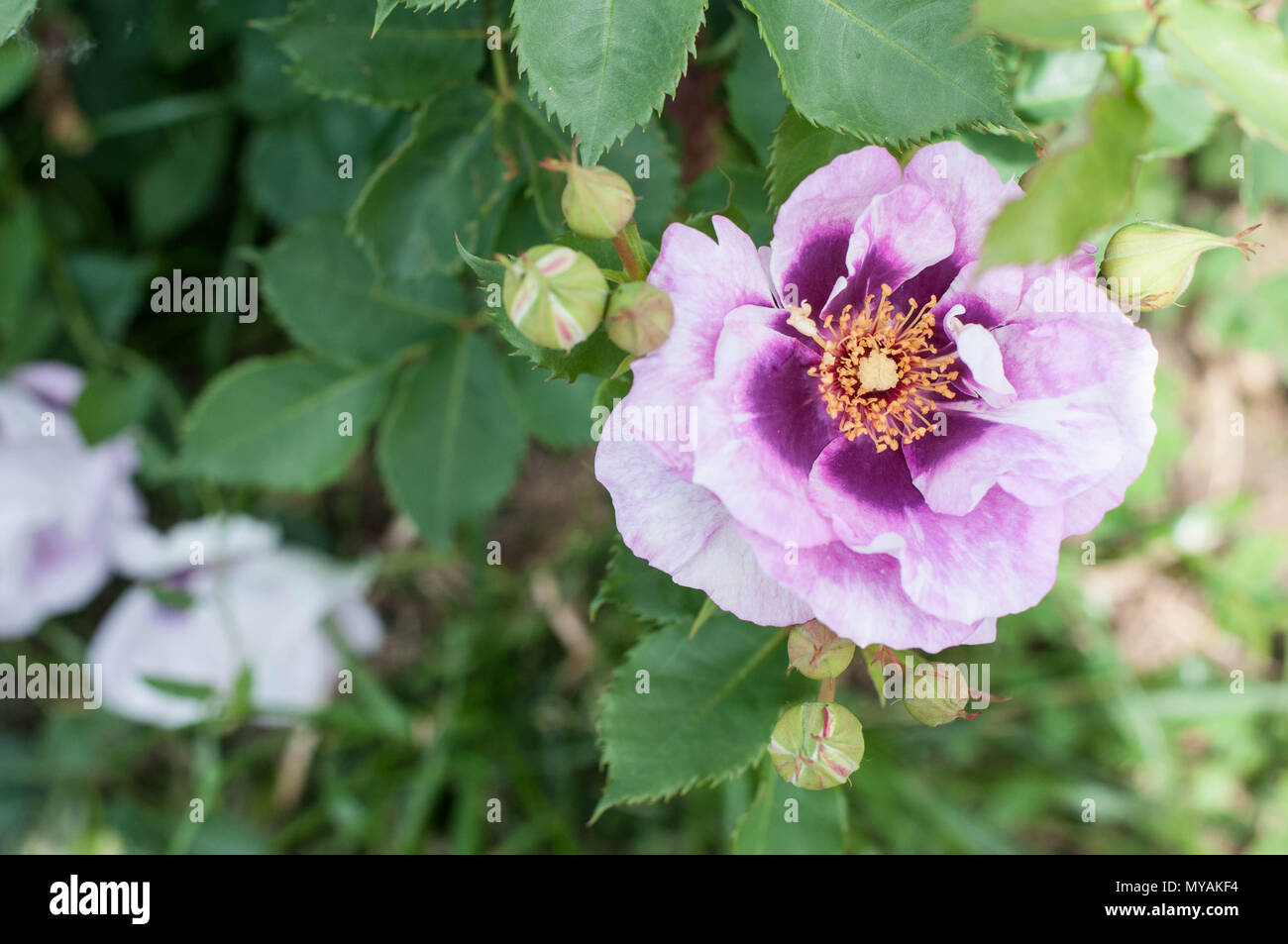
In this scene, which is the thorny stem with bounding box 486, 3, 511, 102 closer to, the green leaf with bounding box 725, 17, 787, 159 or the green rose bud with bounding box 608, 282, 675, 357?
the green leaf with bounding box 725, 17, 787, 159

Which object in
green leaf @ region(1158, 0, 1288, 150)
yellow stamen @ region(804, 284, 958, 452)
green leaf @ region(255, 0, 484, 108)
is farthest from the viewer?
green leaf @ region(255, 0, 484, 108)

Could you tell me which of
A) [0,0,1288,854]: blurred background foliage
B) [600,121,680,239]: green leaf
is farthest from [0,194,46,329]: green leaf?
[600,121,680,239]: green leaf

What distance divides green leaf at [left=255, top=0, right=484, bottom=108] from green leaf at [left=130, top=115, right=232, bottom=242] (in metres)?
0.91

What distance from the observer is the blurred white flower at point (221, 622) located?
1654 mm

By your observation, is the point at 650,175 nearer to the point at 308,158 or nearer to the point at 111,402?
the point at 308,158

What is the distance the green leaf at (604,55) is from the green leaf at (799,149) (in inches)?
4.3

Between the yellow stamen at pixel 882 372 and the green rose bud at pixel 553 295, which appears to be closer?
the green rose bud at pixel 553 295

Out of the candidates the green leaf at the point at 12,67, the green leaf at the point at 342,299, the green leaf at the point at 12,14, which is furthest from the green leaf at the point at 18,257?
the green leaf at the point at 12,14

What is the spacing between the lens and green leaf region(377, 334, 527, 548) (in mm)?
1281

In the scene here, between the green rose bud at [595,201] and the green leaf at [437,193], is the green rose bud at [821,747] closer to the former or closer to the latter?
the green rose bud at [595,201]

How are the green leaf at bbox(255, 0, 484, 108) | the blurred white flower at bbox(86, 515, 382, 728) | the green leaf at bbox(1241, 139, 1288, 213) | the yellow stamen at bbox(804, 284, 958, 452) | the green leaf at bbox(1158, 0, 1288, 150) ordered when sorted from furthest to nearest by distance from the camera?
the blurred white flower at bbox(86, 515, 382, 728)
the green leaf at bbox(1241, 139, 1288, 213)
the green leaf at bbox(255, 0, 484, 108)
the yellow stamen at bbox(804, 284, 958, 452)
the green leaf at bbox(1158, 0, 1288, 150)

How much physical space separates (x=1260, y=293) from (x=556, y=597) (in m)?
1.54

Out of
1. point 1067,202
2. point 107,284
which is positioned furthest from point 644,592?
point 107,284

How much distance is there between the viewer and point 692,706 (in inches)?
35.8
